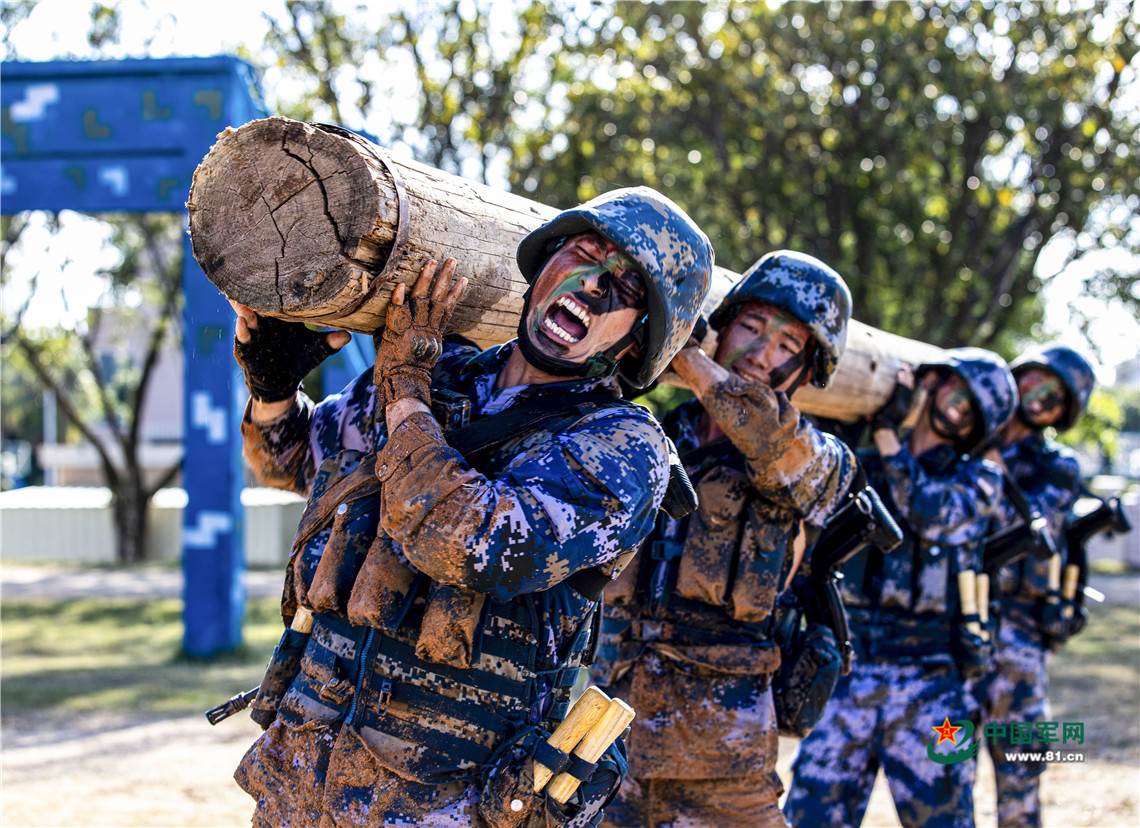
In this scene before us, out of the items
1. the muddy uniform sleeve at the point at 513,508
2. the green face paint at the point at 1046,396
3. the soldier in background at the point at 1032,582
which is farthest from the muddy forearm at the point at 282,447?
the green face paint at the point at 1046,396

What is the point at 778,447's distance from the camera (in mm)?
3395

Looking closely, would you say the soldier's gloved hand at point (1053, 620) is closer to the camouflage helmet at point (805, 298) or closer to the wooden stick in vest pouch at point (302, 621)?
the camouflage helmet at point (805, 298)

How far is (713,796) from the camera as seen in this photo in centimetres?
357

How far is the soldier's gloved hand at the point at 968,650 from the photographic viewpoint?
4.84 meters

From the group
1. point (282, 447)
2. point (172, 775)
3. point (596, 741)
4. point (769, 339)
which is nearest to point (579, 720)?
point (596, 741)

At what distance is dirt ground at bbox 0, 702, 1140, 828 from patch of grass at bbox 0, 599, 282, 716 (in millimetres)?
587

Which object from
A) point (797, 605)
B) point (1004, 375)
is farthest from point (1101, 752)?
point (797, 605)

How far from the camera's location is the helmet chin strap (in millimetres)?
2531

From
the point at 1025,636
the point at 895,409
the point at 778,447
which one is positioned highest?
the point at 895,409

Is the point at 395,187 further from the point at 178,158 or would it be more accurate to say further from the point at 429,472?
the point at 178,158

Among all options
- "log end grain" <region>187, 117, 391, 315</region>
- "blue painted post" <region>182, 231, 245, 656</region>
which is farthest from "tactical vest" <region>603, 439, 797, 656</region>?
"blue painted post" <region>182, 231, 245, 656</region>

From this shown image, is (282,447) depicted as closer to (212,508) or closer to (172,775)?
(172,775)

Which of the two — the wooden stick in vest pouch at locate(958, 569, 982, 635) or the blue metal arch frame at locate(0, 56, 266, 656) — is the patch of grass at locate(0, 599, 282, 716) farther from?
the wooden stick in vest pouch at locate(958, 569, 982, 635)

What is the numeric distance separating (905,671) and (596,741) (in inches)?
110
